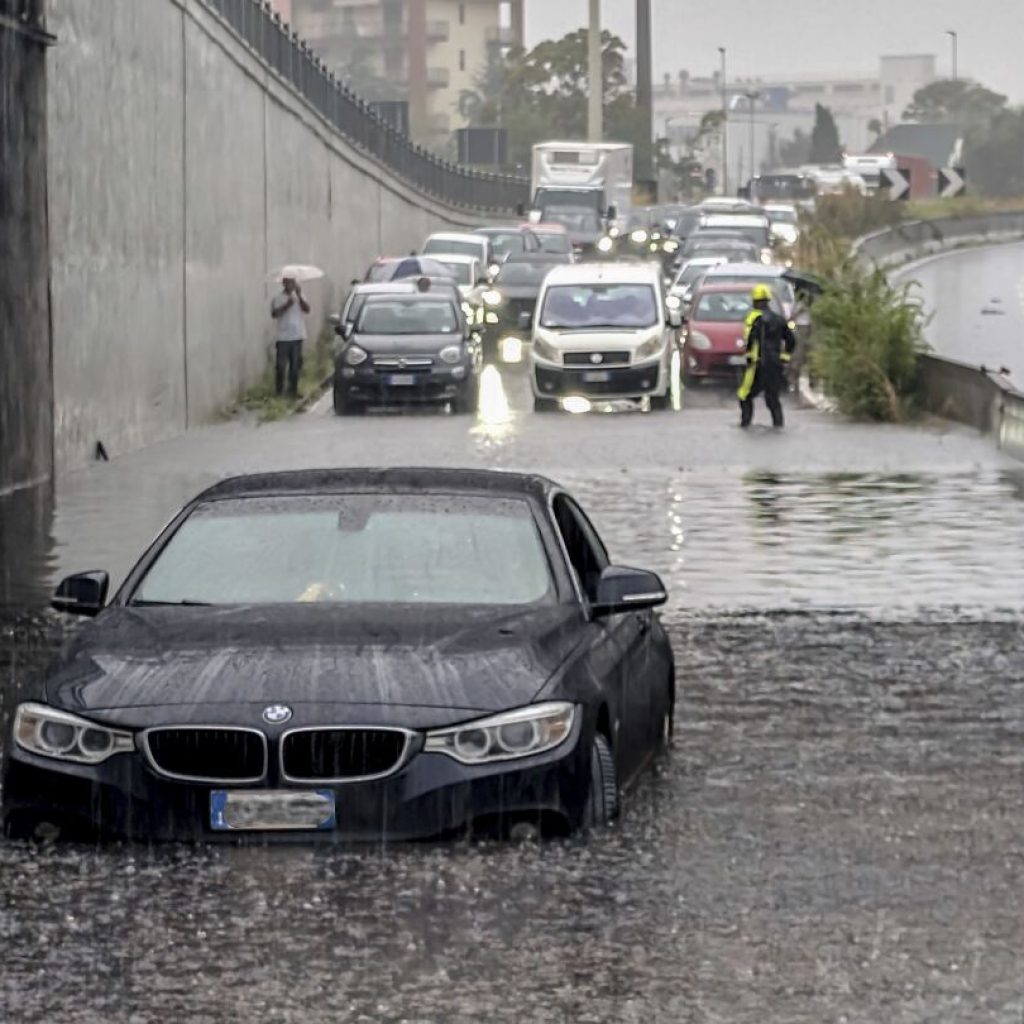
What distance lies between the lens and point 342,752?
340 inches

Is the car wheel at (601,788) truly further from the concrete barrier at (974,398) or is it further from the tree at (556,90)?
the tree at (556,90)

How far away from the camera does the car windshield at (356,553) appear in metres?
9.88

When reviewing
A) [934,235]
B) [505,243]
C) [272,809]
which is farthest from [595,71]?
[272,809]

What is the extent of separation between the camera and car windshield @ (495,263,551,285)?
5222cm

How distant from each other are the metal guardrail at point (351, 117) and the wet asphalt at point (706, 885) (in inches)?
860

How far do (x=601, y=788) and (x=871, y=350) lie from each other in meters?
27.4

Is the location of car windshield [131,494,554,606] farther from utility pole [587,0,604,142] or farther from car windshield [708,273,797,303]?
utility pole [587,0,604,142]

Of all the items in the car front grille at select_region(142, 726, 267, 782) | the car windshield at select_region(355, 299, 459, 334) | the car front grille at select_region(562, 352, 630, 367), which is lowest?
the car front grille at select_region(142, 726, 267, 782)

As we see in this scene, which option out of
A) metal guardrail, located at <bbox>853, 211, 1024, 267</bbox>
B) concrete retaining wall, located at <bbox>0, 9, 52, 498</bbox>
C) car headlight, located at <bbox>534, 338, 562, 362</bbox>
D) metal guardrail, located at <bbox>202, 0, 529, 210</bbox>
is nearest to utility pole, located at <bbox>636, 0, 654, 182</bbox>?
metal guardrail, located at <bbox>202, 0, 529, 210</bbox>

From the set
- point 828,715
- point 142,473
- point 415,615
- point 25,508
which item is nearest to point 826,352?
point 142,473

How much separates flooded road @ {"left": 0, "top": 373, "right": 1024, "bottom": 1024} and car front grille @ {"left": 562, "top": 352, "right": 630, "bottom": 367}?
66.7 ft

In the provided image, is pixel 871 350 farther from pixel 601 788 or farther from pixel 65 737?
pixel 65 737

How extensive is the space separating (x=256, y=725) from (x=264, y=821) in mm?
288

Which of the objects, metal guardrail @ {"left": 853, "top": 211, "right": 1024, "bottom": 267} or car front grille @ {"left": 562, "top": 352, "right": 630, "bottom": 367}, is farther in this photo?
metal guardrail @ {"left": 853, "top": 211, "right": 1024, "bottom": 267}
